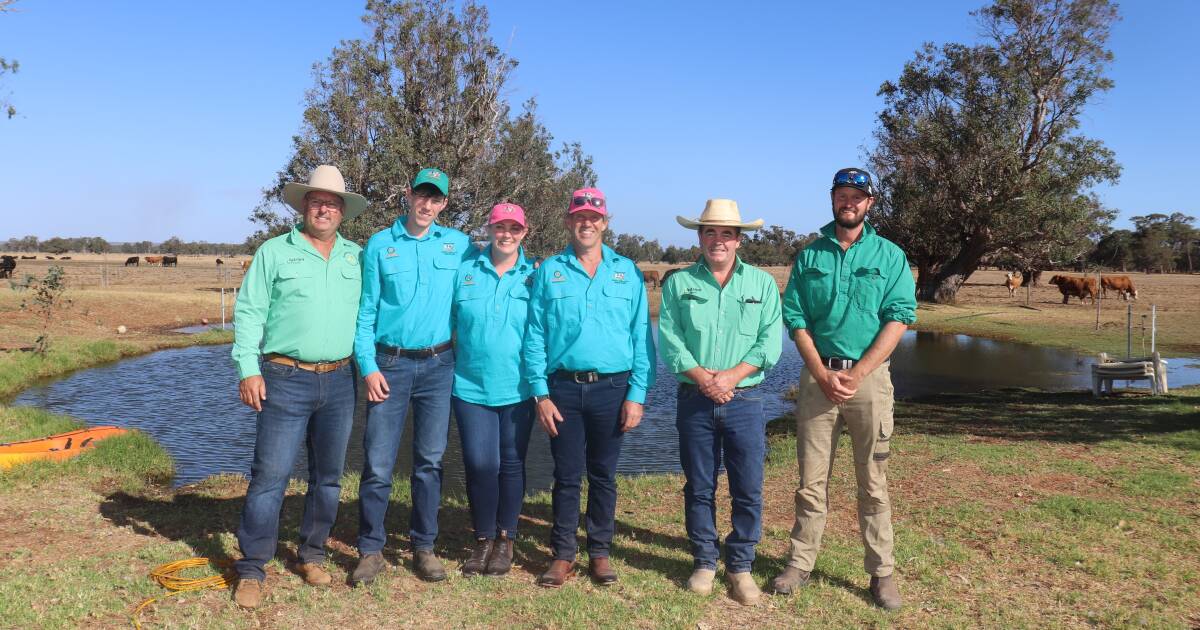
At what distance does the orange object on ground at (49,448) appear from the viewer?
7.35 m

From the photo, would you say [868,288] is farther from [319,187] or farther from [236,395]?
[236,395]

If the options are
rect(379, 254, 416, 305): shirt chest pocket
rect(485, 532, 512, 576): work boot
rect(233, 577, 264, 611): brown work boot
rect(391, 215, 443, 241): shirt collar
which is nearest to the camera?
rect(233, 577, 264, 611): brown work boot

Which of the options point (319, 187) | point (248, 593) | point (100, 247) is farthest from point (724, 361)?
point (100, 247)

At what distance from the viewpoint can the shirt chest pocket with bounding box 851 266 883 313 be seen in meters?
4.59

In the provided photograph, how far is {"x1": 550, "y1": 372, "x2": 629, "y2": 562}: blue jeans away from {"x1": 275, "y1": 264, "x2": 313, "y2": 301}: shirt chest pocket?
1503 millimetres

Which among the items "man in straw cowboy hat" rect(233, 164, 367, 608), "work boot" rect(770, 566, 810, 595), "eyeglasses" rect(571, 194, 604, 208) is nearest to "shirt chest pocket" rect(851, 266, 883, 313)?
"eyeglasses" rect(571, 194, 604, 208)

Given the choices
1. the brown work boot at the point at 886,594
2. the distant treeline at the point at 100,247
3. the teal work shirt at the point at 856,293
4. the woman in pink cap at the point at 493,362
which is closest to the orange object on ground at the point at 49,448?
the woman in pink cap at the point at 493,362

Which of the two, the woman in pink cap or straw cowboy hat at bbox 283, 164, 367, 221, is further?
the woman in pink cap

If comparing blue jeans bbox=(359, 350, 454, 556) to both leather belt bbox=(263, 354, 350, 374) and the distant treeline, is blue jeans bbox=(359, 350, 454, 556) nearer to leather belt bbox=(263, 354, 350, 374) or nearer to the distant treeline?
leather belt bbox=(263, 354, 350, 374)

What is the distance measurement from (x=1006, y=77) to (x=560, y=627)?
36.3 m

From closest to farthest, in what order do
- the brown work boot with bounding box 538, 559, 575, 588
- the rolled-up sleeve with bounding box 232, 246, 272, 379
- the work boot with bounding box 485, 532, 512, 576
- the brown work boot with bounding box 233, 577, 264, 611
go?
the rolled-up sleeve with bounding box 232, 246, 272, 379, the brown work boot with bounding box 233, 577, 264, 611, the brown work boot with bounding box 538, 559, 575, 588, the work boot with bounding box 485, 532, 512, 576

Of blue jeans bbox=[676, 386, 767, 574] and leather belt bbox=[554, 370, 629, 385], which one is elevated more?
leather belt bbox=[554, 370, 629, 385]

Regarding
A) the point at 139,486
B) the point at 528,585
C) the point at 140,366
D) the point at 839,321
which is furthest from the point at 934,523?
the point at 140,366

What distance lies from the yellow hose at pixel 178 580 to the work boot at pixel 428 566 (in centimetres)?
111
